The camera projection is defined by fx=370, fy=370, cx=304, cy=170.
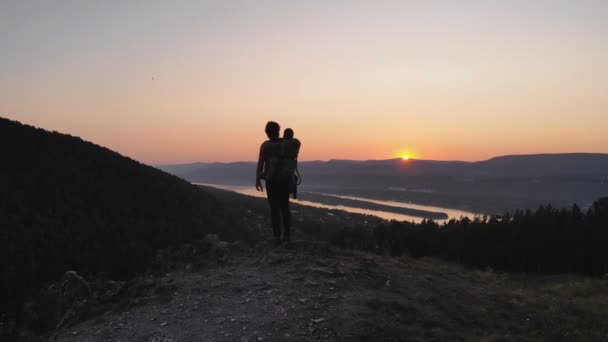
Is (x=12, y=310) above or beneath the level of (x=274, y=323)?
beneath

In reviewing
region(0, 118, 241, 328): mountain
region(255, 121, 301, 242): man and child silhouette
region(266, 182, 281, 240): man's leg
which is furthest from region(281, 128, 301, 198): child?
region(0, 118, 241, 328): mountain

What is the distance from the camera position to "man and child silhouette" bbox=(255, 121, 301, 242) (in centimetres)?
923

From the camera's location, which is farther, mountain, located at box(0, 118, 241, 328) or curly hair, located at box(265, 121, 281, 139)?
mountain, located at box(0, 118, 241, 328)

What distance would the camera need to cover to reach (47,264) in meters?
21.3

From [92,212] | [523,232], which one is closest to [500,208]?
[523,232]

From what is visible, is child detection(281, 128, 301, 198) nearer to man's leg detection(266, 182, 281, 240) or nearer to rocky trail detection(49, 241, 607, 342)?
man's leg detection(266, 182, 281, 240)

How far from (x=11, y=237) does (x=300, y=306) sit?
2352cm

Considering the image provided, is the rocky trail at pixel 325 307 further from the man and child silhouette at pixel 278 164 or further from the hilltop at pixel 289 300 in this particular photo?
the man and child silhouette at pixel 278 164

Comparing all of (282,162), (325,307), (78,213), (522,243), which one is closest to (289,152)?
(282,162)

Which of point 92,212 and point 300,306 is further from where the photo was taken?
point 92,212

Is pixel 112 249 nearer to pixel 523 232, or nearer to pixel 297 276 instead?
pixel 297 276

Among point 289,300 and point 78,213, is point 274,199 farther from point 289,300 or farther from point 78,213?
point 78,213

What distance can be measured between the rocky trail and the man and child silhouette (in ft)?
5.40

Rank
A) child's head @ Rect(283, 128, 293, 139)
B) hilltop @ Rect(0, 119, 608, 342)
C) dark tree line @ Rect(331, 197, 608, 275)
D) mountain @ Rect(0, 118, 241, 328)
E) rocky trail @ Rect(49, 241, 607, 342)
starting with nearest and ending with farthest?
rocky trail @ Rect(49, 241, 607, 342) < hilltop @ Rect(0, 119, 608, 342) < child's head @ Rect(283, 128, 293, 139) < mountain @ Rect(0, 118, 241, 328) < dark tree line @ Rect(331, 197, 608, 275)
